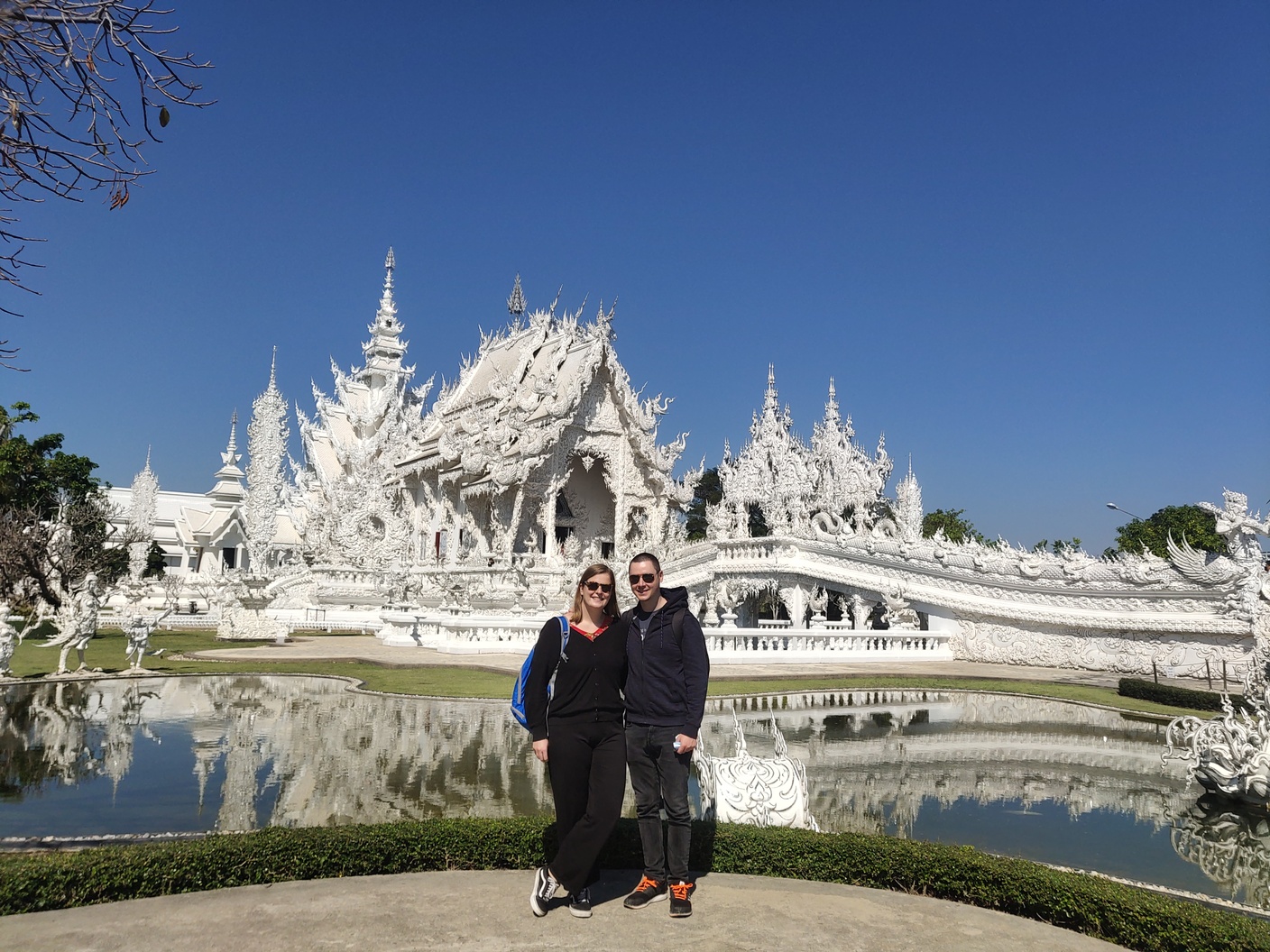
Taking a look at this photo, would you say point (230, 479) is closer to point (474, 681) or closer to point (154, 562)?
point (154, 562)

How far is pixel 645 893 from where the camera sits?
13.2ft

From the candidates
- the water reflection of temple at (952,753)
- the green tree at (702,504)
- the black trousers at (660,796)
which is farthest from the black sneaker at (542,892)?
the green tree at (702,504)

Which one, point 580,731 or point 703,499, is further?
point 703,499

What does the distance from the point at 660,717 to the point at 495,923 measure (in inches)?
44.2

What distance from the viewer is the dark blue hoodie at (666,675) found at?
4164 mm

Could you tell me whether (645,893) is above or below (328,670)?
below

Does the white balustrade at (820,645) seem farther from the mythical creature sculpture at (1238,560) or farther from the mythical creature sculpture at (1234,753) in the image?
the mythical creature sculpture at (1234,753)

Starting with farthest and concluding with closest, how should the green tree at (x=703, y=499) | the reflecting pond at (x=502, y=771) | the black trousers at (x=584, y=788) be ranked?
the green tree at (x=703, y=499)
the reflecting pond at (x=502, y=771)
the black trousers at (x=584, y=788)

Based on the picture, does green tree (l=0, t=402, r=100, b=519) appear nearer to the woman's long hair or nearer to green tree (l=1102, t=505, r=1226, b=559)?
the woman's long hair

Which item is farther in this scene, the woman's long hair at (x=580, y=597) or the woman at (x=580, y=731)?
the woman's long hair at (x=580, y=597)

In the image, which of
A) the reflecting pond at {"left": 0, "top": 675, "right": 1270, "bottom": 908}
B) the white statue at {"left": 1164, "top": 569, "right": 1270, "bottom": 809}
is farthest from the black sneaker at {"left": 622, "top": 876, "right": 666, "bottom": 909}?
the white statue at {"left": 1164, "top": 569, "right": 1270, "bottom": 809}

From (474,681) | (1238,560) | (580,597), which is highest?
(1238,560)

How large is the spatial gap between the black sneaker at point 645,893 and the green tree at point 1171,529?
4694cm

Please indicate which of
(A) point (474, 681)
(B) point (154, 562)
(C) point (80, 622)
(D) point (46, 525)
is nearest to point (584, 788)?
(A) point (474, 681)
